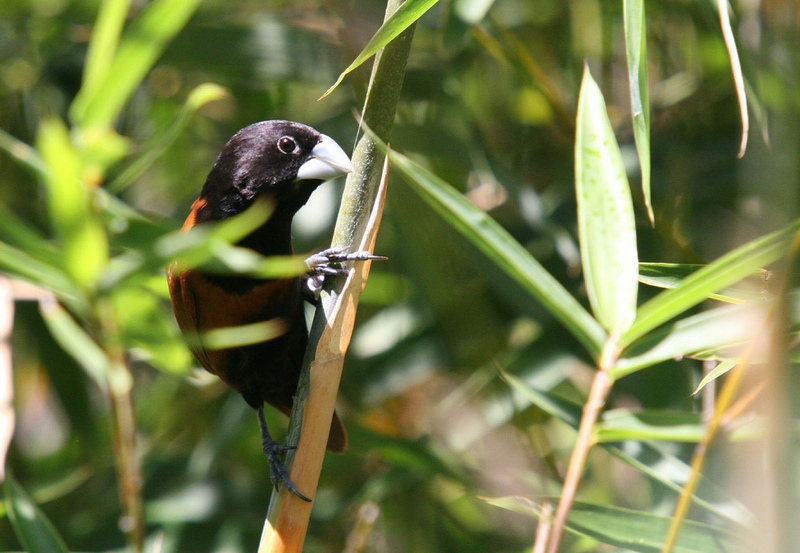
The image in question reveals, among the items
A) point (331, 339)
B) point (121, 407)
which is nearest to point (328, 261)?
point (331, 339)

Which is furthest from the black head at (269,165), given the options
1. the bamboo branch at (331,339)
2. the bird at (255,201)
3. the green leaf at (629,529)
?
the green leaf at (629,529)

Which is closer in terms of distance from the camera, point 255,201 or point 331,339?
point 331,339

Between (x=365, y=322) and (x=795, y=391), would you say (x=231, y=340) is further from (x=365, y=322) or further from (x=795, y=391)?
(x=365, y=322)

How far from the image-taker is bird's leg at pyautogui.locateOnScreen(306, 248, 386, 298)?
44.1 inches

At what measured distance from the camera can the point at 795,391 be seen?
2.27 feet

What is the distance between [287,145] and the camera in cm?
161

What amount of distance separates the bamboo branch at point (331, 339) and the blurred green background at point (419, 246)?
0.60 m

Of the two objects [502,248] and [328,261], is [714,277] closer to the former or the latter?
[502,248]

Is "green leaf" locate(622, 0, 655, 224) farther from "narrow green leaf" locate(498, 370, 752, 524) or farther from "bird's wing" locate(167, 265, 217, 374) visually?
"bird's wing" locate(167, 265, 217, 374)

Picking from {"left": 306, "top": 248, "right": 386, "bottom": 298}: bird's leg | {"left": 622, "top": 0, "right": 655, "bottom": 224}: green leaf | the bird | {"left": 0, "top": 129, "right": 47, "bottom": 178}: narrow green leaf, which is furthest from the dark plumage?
{"left": 622, "top": 0, "right": 655, "bottom": 224}: green leaf

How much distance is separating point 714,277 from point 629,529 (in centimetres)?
43

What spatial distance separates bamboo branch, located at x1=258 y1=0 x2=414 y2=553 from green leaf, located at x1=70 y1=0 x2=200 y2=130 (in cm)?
34

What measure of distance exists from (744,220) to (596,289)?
1.06 metres

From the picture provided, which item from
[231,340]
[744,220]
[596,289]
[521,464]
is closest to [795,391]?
[596,289]
